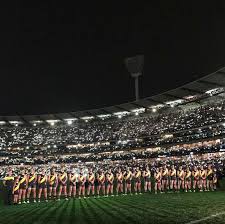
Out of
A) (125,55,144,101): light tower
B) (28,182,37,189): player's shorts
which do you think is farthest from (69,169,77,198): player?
(125,55,144,101): light tower

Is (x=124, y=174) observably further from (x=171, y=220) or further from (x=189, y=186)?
(x=171, y=220)

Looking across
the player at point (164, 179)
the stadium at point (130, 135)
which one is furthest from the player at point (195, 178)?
the player at point (164, 179)

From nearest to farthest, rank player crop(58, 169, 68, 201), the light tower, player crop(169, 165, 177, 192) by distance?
1. player crop(58, 169, 68, 201)
2. player crop(169, 165, 177, 192)
3. the light tower

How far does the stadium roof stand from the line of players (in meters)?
31.6

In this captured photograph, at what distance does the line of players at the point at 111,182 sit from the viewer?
20062 mm

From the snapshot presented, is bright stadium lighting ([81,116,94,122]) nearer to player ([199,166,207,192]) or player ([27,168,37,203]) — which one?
player ([199,166,207,192])

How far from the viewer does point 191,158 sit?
197 ft

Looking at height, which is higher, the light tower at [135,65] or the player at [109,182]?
the light tower at [135,65]

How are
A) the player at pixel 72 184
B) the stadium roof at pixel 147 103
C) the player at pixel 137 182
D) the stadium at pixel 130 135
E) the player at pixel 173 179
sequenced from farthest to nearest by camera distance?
1. the stadium at pixel 130 135
2. the stadium roof at pixel 147 103
3. the player at pixel 173 179
4. the player at pixel 137 182
5. the player at pixel 72 184

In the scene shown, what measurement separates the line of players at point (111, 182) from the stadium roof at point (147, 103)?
104ft

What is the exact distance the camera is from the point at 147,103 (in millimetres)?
71000

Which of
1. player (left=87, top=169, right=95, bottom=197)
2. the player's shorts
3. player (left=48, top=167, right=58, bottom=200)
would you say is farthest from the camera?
player (left=87, top=169, right=95, bottom=197)

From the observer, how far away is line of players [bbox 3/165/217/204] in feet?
65.8

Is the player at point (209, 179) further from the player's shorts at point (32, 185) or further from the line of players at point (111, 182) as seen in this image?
the player's shorts at point (32, 185)
